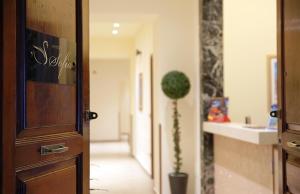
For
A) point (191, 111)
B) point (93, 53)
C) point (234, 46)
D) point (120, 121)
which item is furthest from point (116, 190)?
point (120, 121)

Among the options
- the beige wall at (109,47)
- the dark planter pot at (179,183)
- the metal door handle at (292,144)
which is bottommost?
the dark planter pot at (179,183)

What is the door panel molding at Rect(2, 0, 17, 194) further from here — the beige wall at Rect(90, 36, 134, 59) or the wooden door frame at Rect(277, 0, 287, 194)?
the beige wall at Rect(90, 36, 134, 59)

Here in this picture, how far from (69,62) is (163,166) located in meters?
3.17

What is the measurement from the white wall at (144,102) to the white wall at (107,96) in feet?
11.9

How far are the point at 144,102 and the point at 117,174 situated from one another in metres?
1.69

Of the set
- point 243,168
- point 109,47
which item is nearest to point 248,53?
point 243,168

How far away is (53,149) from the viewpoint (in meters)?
1.81

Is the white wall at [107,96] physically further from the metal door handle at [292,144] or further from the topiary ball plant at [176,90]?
the metal door handle at [292,144]

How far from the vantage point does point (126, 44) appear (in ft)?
32.9

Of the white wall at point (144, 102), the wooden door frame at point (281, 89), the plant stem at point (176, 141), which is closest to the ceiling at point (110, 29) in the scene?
the white wall at point (144, 102)

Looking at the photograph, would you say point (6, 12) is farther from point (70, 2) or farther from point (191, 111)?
point (191, 111)

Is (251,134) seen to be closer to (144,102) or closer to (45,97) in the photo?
(45,97)

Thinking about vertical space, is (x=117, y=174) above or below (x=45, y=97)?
below

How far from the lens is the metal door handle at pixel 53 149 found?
1749 millimetres
